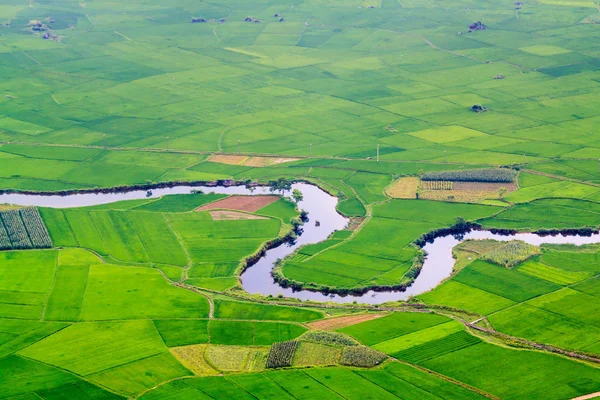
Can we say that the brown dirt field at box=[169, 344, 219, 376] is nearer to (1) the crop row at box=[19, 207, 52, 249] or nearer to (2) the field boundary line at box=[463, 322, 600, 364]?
(2) the field boundary line at box=[463, 322, 600, 364]

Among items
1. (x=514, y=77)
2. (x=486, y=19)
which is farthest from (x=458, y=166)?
(x=486, y=19)

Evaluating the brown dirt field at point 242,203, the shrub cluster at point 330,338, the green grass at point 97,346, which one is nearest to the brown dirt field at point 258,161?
the brown dirt field at point 242,203

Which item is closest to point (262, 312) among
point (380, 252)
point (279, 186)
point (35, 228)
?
point (380, 252)

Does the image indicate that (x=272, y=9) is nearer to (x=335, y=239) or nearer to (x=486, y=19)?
(x=486, y=19)

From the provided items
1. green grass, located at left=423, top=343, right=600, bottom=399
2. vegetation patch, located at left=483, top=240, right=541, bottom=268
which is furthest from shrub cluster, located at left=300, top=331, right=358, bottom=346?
vegetation patch, located at left=483, top=240, right=541, bottom=268

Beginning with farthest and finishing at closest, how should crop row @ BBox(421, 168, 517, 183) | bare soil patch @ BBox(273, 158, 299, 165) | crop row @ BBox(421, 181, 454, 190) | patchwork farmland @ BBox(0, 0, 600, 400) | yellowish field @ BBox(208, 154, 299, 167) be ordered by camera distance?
1. bare soil patch @ BBox(273, 158, 299, 165)
2. yellowish field @ BBox(208, 154, 299, 167)
3. crop row @ BBox(421, 168, 517, 183)
4. crop row @ BBox(421, 181, 454, 190)
5. patchwork farmland @ BBox(0, 0, 600, 400)

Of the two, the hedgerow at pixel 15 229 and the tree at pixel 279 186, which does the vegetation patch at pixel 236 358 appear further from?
the tree at pixel 279 186
